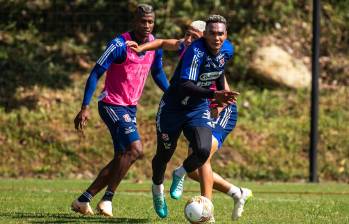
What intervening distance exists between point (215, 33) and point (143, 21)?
1458 mm

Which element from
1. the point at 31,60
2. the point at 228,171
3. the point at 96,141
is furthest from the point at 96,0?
the point at 228,171

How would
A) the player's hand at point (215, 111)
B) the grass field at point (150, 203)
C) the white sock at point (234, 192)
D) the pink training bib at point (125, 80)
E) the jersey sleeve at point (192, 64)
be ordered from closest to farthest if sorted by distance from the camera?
the jersey sleeve at point (192, 64) → the grass field at point (150, 203) → the white sock at point (234, 192) → the player's hand at point (215, 111) → the pink training bib at point (125, 80)

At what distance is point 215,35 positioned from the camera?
9.25 m

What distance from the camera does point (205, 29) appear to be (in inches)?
371

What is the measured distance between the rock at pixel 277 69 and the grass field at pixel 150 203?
4583 millimetres

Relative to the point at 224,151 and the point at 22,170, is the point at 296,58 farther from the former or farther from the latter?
the point at 22,170

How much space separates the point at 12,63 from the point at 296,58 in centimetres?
620

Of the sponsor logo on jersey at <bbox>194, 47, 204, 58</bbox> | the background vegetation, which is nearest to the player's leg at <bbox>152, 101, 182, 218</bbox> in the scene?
the sponsor logo on jersey at <bbox>194, 47, 204, 58</bbox>

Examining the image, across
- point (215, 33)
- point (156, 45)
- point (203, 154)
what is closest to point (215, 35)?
point (215, 33)

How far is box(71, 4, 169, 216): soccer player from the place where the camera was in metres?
10.4

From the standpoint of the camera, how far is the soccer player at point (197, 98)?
9.19m

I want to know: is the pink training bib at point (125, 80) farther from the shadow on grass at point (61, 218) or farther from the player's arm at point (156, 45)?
the shadow on grass at point (61, 218)

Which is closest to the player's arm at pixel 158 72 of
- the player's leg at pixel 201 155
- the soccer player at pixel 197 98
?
the soccer player at pixel 197 98

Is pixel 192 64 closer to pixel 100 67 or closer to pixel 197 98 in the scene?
pixel 197 98
